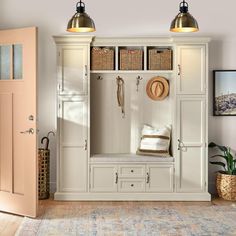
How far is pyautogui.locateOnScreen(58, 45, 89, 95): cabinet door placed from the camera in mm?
6121

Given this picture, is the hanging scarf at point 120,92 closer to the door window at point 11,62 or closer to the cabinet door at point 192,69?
the cabinet door at point 192,69

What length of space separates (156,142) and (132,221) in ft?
4.62

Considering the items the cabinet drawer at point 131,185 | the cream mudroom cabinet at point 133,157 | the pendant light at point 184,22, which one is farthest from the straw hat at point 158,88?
the pendant light at point 184,22

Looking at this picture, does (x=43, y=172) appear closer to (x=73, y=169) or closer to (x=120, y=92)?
(x=73, y=169)

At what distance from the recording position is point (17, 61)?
214 inches

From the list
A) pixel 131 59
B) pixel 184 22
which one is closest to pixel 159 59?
pixel 131 59

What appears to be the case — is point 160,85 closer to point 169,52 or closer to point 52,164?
A: point 169,52

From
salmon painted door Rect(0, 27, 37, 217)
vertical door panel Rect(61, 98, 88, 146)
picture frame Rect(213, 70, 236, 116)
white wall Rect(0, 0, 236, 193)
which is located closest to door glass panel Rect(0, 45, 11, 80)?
salmon painted door Rect(0, 27, 37, 217)

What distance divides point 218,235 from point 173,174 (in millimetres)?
1623

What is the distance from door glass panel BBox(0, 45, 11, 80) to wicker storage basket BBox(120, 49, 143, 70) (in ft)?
4.83

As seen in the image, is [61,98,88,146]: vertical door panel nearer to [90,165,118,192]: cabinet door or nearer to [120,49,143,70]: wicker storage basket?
[90,165,118,192]: cabinet door

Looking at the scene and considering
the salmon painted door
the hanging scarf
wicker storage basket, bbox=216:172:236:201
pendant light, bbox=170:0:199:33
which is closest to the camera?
pendant light, bbox=170:0:199:33

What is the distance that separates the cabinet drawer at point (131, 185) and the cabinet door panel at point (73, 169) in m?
0.48

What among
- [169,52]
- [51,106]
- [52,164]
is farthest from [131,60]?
[52,164]
